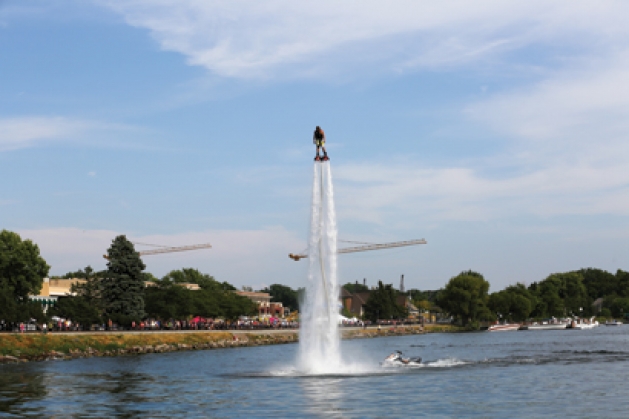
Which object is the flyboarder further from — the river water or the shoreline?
the shoreline

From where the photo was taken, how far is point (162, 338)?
11788cm

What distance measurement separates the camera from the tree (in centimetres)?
12825

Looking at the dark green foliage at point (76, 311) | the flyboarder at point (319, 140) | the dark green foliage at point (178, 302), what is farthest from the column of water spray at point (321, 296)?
the dark green foliage at point (178, 302)

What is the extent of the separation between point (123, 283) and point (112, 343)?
23.9m

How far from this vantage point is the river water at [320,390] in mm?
45844

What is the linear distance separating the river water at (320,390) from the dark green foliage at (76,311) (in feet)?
109

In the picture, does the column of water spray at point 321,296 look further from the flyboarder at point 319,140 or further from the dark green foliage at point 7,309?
the dark green foliage at point 7,309

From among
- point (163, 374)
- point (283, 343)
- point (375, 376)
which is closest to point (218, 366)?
point (163, 374)

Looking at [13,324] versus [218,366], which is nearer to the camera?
[218,366]

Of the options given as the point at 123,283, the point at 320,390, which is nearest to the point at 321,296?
the point at 320,390

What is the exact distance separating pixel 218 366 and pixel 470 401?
3895cm

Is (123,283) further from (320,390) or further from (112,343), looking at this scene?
(320,390)

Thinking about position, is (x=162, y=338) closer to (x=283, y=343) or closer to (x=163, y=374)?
(x=283, y=343)

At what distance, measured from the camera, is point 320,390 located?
180 ft
